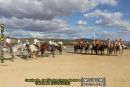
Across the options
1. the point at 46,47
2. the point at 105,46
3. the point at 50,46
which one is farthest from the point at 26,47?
the point at 105,46

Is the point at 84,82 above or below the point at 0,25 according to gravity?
below

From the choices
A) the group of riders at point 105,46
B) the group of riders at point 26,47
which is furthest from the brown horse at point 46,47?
the group of riders at point 105,46

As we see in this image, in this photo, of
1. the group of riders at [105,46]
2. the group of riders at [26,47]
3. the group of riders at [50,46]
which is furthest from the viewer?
the group of riders at [105,46]

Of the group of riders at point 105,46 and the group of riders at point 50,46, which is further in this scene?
the group of riders at point 105,46

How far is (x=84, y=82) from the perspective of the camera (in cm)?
1541

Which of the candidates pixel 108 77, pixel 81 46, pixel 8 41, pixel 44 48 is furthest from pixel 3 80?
pixel 81 46

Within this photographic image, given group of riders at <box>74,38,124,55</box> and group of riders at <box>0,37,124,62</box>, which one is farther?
group of riders at <box>74,38,124,55</box>

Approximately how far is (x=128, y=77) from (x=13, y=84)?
21.0 ft

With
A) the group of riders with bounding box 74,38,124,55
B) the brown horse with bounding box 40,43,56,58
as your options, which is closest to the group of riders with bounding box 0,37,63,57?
the brown horse with bounding box 40,43,56,58

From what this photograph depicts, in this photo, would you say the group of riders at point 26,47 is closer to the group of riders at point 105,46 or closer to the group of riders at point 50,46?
the group of riders at point 50,46

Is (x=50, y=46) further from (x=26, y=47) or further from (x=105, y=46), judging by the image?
(x=105, y=46)

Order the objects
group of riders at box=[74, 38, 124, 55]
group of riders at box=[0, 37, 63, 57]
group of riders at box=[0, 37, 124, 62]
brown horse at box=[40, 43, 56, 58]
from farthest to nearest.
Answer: group of riders at box=[74, 38, 124, 55], brown horse at box=[40, 43, 56, 58], group of riders at box=[0, 37, 124, 62], group of riders at box=[0, 37, 63, 57]

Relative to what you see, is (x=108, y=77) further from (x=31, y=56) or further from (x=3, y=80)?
(x=31, y=56)

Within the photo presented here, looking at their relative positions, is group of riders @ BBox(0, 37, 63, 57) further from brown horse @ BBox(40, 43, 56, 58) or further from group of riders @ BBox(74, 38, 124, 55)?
group of riders @ BBox(74, 38, 124, 55)
